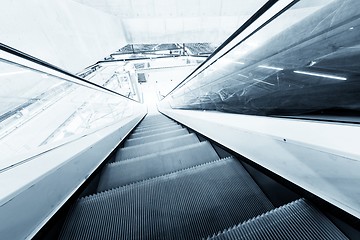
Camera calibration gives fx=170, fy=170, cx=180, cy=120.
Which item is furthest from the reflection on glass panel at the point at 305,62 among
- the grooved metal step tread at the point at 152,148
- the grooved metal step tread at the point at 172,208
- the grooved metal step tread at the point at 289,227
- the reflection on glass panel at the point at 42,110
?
the reflection on glass panel at the point at 42,110

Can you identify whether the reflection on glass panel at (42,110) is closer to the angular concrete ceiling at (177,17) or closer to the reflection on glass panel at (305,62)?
the reflection on glass panel at (305,62)

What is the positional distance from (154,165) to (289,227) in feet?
4.03

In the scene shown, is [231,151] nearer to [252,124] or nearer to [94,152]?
[252,124]

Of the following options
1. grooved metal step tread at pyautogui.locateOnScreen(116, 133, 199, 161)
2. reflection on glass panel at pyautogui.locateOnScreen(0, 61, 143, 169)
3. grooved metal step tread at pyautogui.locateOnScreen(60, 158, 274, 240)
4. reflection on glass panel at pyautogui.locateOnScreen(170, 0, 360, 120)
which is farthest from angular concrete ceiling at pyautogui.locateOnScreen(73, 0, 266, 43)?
grooved metal step tread at pyautogui.locateOnScreen(60, 158, 274, 240)

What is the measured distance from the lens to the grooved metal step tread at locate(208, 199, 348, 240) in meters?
0.68

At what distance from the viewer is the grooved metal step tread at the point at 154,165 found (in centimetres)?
156

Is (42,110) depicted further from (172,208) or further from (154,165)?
(172,208)

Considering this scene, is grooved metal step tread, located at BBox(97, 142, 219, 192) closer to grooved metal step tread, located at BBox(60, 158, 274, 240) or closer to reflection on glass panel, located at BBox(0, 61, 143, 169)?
grooved metal step tread, located at BBox(60, 158, 274, 240)

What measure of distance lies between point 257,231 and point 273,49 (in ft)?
6.48

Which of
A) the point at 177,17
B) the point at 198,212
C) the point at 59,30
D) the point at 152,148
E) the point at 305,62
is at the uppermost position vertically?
the point at 177,17

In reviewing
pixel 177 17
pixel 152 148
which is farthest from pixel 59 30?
pixel 177 17

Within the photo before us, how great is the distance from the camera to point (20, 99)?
11.6 ft

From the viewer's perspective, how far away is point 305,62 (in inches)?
60.9

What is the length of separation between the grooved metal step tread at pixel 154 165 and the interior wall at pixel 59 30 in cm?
285
